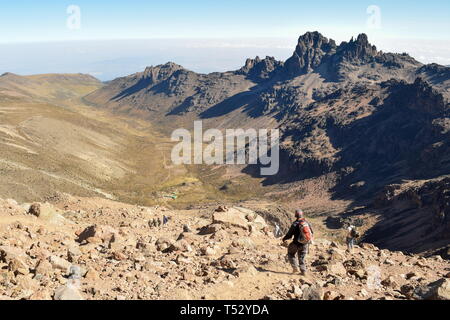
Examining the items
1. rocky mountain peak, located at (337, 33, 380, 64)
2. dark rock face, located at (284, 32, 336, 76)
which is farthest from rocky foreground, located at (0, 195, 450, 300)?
dark rock face, located at (284, 32, 336, 76)

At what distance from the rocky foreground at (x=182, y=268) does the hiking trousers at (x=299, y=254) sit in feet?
1.30

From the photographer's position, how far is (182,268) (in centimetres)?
1300

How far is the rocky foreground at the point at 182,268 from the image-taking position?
1069 cm

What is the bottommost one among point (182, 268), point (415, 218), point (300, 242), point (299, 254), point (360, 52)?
point (415, 218)

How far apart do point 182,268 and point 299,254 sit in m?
4.12

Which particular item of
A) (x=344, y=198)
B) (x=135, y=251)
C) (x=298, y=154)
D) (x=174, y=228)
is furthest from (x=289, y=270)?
(x=298, y=154)

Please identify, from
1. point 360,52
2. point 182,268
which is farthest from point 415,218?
point 360,52

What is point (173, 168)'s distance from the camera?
365 feet

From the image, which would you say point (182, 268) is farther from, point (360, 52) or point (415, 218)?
point (360, 52)

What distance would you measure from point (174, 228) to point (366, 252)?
10481 millimetres

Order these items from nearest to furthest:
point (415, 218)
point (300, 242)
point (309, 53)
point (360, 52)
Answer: point (300, 242) → point (415, 218) → point (360, 52) → point (309, 53)

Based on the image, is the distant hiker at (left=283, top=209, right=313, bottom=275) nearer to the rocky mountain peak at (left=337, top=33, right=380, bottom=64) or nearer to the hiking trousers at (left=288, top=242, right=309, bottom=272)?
the hiking trousers at (left=288, top=242, right=309, bottom=272)

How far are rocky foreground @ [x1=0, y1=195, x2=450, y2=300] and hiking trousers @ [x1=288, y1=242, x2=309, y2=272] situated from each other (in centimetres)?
40

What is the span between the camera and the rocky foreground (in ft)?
35.1
